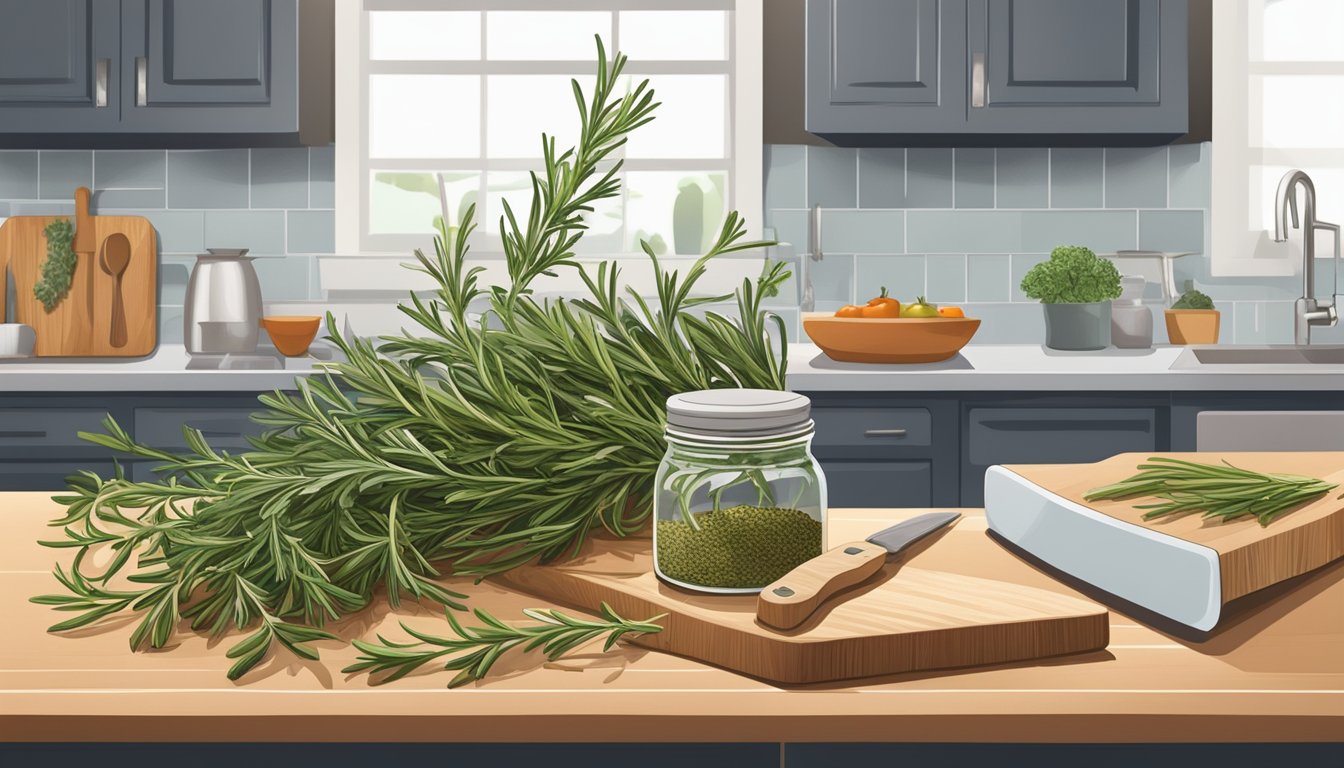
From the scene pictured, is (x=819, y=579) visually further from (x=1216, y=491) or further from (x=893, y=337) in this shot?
(x=893, y=337)

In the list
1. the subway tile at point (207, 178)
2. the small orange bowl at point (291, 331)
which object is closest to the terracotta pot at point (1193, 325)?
the small orange bowl at point (291, 331)

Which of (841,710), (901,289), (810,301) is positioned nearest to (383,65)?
(810,301)

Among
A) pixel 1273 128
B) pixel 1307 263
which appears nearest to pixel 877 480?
pixel 1307 263

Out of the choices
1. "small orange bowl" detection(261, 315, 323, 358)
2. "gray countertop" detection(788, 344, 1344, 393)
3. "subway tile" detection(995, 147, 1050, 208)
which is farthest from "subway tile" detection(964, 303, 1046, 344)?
"small orange bowl" detection(261, 315, 323, 358)

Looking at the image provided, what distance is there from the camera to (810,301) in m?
3.71

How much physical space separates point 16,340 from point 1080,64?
292 centimetres

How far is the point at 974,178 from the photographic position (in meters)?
3.72

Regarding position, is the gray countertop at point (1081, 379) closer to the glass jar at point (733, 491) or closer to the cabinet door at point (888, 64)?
the cabinet door at point (888, 64)

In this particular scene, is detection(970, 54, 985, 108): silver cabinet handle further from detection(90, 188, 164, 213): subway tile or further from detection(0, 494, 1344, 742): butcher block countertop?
detection(0, 494, 1344, 742): butcher block countertop

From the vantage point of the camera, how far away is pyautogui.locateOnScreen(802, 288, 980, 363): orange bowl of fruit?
301cm

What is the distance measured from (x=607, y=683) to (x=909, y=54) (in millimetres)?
2870

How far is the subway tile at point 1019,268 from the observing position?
12.3ft

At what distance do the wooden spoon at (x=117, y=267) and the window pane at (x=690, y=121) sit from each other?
4.87 feet

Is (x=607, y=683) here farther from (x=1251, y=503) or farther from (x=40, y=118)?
(x=40, y=118)
